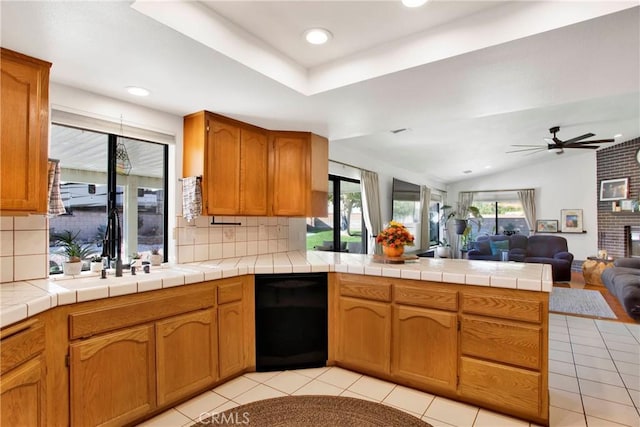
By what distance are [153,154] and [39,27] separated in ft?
4.33

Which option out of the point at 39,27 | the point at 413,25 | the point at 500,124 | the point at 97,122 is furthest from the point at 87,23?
the point at 500,124

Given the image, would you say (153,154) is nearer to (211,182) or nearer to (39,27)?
(211,182)

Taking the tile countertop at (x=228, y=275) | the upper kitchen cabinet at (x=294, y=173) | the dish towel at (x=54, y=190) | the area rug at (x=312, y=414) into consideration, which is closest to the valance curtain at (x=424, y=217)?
the upper kitchen cabinet at (x=294, y=173)

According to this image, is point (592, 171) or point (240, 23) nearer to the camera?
point (240, 23)

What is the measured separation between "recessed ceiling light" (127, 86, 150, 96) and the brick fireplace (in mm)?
8948

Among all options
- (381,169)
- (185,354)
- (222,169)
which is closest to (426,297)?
(185,354)

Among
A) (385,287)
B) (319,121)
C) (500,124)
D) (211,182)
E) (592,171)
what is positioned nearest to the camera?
(385,287)

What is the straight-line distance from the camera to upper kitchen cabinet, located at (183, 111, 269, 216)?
2.71 meters

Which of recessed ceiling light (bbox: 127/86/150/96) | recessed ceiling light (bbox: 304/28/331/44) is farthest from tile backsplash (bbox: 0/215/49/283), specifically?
recessed ceiling light (bbox: 304/28/331/44)

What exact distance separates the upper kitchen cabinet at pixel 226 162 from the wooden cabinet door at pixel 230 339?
0.82 metres

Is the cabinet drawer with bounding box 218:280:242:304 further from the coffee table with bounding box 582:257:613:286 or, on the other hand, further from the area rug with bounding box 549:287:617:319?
the coffee table with bounding box 582:257:613:286

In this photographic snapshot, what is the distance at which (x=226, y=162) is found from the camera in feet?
9.38

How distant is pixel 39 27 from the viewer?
154cm

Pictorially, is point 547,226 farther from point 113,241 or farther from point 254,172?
point 113,241
